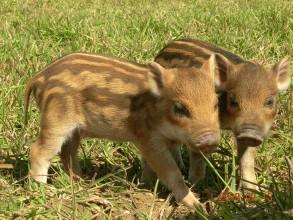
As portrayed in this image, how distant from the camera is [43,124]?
3.66 meters

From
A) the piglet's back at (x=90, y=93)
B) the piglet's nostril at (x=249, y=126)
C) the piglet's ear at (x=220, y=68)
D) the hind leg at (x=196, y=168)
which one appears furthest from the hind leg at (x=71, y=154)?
the piglet's nostril at (x=249, y=126)

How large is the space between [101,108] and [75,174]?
436mm

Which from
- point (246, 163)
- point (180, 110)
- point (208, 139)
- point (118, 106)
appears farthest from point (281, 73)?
point (118, 106)

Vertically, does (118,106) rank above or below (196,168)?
above

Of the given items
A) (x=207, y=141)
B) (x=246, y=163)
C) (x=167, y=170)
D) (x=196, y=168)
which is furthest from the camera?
(x=196, y=168)

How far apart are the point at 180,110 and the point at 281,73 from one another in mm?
712

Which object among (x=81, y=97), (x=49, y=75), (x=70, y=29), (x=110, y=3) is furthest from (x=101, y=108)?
(x=110, y=3)

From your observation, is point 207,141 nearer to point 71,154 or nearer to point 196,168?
point 196,168

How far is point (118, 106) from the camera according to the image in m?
3.71

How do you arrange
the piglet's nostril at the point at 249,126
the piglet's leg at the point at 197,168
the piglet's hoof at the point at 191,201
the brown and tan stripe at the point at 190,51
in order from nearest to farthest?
the piglet's nostril at the point at 249,126
the piglet's hoof at the point at 191,201
the piglet's leg at the point at 197,168
the brown and tan stripe at the point at 190,51

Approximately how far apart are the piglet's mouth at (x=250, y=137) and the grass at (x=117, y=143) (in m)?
0.21

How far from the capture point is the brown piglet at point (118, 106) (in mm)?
3424

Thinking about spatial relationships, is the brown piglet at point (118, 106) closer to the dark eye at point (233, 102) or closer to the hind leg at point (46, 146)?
the hind leg at point (46, 146)

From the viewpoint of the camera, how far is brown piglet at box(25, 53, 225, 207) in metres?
3.42
